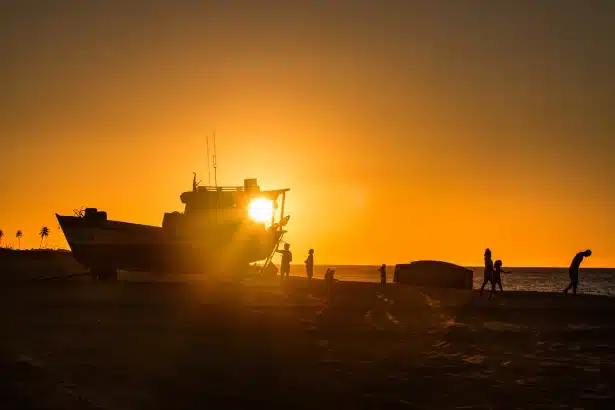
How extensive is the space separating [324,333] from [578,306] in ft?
37.8

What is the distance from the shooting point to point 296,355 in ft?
38.3

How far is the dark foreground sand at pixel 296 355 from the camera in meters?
8.23

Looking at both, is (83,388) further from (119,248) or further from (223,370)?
(119,248)

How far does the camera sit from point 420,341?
1389cm

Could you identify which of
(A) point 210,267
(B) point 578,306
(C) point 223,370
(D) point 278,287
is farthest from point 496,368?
(A) point 210,267

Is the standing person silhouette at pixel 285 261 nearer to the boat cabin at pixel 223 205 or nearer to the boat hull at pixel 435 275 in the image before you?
the boat cabin at pixel 223 205

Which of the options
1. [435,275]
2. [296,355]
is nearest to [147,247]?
[435,275]

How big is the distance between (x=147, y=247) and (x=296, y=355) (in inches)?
942

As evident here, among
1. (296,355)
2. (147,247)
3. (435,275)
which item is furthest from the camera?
(435,275)

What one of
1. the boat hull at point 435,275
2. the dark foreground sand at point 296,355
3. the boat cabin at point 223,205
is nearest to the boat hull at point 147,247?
the boat cabin at point 223,205

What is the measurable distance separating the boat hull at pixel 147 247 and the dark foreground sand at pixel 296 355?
11505 mm

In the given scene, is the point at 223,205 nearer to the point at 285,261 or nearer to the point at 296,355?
Result: the point at 285,261

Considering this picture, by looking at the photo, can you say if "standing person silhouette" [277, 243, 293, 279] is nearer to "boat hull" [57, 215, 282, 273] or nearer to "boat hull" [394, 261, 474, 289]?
"boat hull" [57, 215, 282, 273]

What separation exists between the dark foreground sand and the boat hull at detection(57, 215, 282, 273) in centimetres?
1151
